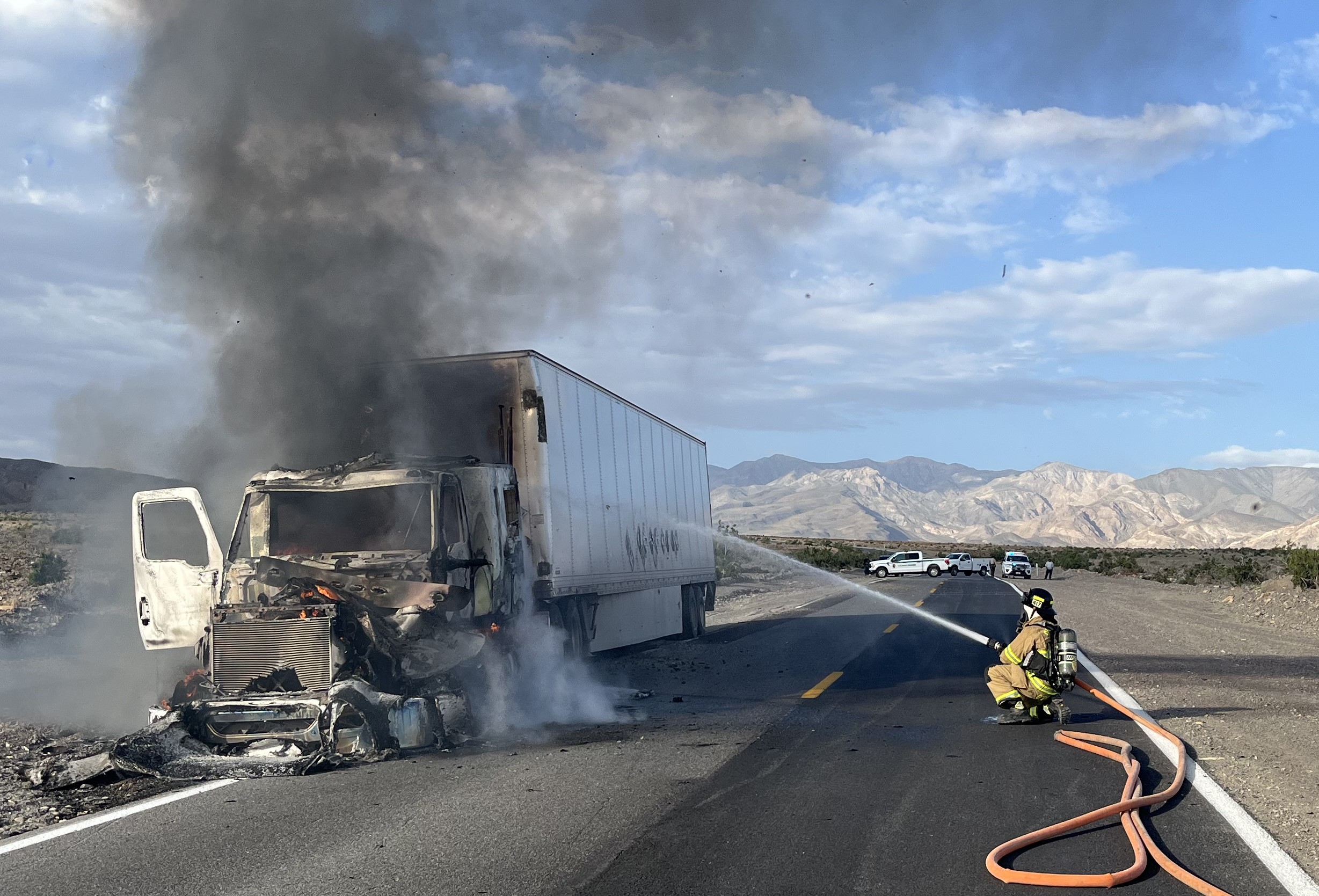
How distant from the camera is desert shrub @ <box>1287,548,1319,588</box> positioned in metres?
31.8

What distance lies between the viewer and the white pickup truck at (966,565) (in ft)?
198

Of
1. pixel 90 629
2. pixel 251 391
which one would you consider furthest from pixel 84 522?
pixel 251 391

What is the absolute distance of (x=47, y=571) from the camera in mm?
25297

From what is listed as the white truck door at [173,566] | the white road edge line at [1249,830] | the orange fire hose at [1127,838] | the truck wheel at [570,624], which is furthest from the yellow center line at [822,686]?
the white truck door at [173,566]

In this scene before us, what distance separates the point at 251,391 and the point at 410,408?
7.20ft

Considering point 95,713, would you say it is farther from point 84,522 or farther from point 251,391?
point 84,522

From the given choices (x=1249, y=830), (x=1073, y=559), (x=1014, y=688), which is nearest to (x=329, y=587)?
(x=1014, y=688)

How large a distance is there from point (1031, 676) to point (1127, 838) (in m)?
3.87

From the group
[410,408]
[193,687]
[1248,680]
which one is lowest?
[1248,680]

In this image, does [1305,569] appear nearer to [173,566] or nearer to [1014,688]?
[1014,688]

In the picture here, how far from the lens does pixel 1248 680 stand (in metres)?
13.2

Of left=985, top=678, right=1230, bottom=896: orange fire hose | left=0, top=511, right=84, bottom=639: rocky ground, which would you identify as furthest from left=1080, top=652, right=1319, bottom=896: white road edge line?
left=0, top=511, right=84, bottom=639: rocky ground

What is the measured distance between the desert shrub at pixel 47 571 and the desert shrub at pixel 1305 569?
31932 mm

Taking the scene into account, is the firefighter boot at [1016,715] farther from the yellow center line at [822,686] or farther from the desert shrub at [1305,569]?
the desert shrub at [1305,569]
